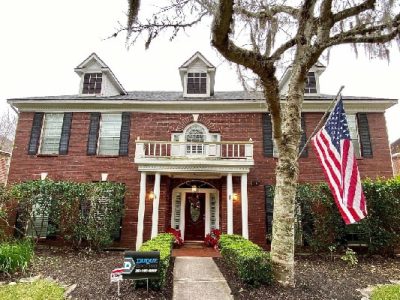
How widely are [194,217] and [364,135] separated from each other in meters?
8.48

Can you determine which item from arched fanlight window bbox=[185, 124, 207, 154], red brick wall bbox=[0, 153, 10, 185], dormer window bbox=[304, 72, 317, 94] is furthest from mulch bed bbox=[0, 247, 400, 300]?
red brick wall bbox=[0, 153, 10, 185]

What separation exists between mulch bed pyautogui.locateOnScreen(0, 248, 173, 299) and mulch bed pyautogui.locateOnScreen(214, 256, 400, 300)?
1.58 metres

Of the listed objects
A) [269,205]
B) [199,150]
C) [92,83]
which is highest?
[92,83]

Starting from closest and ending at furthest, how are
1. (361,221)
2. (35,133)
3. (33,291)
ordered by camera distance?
(33,291) < (361,221) < (35,133)

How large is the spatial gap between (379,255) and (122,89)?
13289 millimetres

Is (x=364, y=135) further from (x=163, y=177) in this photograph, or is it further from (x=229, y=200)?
(x=163, y=177)

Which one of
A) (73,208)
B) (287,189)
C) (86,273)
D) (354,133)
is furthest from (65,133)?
(354,133)

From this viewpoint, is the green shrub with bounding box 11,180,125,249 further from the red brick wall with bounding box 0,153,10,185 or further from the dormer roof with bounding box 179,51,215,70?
the red brick wall with bounding box 0,153,10,185

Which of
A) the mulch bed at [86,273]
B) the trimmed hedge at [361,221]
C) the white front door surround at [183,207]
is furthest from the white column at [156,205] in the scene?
the trimmed hedge at [361,221]

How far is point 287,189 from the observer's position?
5820mm

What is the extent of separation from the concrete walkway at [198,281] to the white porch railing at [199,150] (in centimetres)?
424

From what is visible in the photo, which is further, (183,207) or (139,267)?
(183,207)

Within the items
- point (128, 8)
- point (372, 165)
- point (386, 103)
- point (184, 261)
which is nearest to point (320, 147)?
point (128, 8)

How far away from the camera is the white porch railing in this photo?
10.8m
